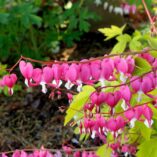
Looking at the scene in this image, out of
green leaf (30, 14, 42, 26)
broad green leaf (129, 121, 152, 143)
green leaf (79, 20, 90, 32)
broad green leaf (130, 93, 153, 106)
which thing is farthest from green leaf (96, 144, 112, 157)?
green leaf (79, 20, 90, 32)

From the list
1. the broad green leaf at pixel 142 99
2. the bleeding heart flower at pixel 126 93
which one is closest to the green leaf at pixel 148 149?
the broad green leaf at pixel 142 99

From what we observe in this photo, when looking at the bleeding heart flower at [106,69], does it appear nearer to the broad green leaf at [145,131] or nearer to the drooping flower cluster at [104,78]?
the drooping flower cluster at [104,78]

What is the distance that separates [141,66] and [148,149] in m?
0.43

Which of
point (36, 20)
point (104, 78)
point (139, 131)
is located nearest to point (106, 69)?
point (104, 78)

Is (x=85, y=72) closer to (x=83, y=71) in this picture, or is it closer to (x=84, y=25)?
(x=83, y=71)

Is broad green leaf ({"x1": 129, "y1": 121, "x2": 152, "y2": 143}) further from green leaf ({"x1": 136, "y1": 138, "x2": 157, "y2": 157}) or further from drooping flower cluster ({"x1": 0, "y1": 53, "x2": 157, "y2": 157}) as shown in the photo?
drooping flower cluster ({"x1": 0, "y1": 53, "x2": 157, "y2": 157})

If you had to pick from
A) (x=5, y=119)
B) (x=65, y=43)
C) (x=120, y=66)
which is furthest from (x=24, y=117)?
(x=120, y=66)

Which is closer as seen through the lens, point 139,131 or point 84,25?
point 139,131

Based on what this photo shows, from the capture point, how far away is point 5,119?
350 cm

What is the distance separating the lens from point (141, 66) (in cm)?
158

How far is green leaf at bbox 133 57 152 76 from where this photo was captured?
5.13 feet

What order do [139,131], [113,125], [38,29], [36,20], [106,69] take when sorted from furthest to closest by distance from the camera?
[38,29], [36,20], [139,131], [113,125], [106,69]

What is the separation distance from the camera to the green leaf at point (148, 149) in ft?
6.11

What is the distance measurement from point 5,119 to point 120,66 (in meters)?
2.12
